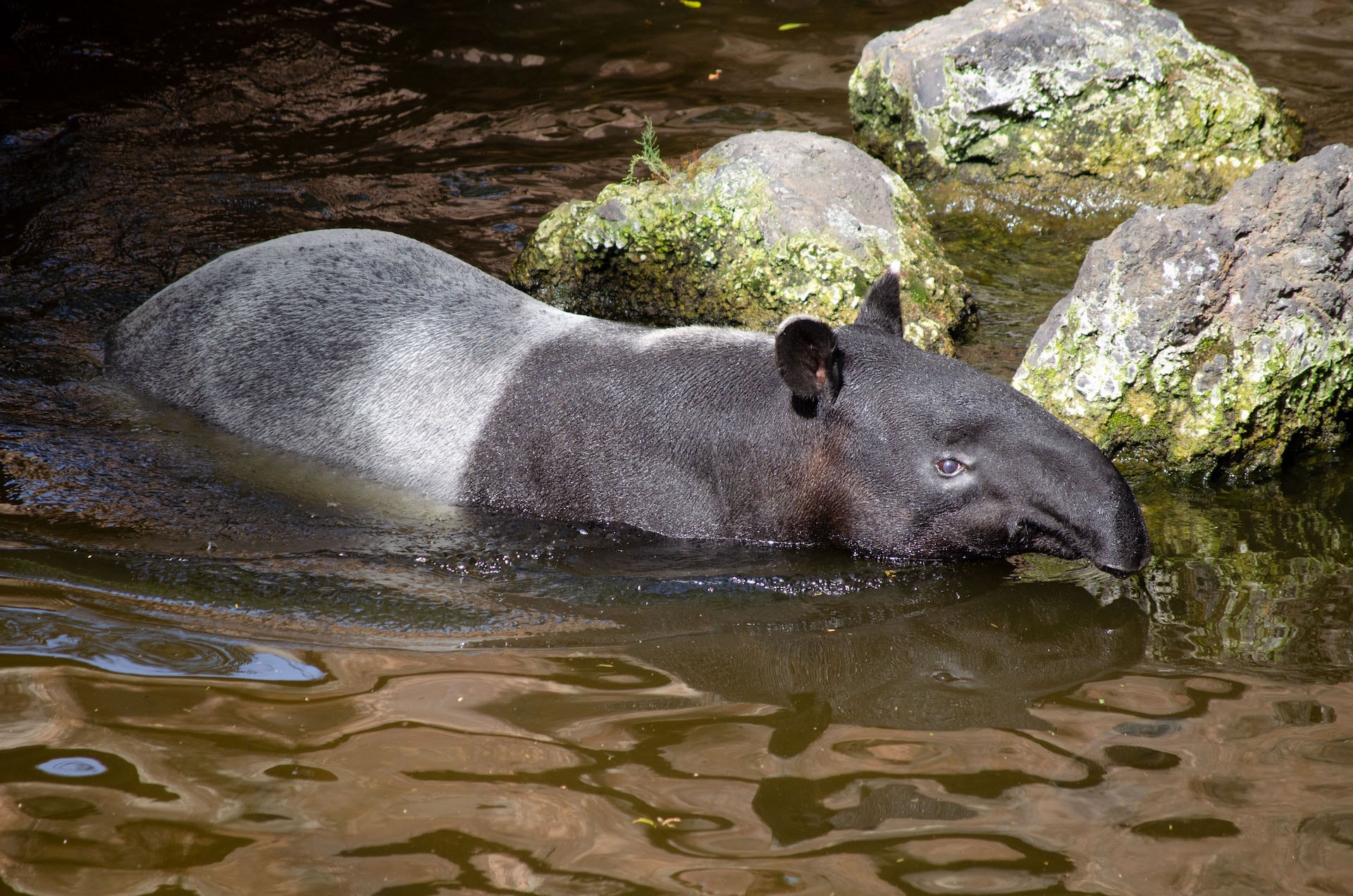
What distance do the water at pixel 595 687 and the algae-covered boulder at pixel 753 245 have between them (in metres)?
0.89

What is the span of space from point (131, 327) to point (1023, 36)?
6940 millimetres

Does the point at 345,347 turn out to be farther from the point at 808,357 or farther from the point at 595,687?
the point at 595,687

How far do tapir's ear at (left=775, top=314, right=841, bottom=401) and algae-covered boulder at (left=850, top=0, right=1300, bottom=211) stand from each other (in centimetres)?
505

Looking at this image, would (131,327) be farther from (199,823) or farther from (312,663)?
(199,823)

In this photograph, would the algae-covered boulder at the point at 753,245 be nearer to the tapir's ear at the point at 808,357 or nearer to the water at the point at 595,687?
the water at the point at 595,687

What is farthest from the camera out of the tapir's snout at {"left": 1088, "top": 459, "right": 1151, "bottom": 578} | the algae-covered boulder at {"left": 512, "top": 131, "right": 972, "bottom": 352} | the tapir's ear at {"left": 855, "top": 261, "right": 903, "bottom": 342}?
the algae-covered boulder at {"left": 512, "top": 131, "right": 972, "bottom": 352}

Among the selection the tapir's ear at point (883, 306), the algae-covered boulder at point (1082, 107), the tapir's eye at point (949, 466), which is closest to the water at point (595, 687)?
the tapir's eye at point (949, 466)

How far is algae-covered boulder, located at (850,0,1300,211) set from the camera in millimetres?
9109

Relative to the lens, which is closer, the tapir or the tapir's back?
the tapir

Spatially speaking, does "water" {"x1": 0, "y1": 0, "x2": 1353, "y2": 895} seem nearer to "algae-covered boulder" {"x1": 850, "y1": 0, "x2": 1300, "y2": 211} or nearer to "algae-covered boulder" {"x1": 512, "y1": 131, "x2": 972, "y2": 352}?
"algae-covered boulder" {"x1": 512, "y1": 131, "x2": 972, "y2": 352}

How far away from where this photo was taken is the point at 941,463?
16.3 feet

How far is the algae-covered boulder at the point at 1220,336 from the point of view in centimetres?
596

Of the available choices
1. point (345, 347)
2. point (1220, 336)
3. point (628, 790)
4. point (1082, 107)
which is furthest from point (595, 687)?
point (1082, 107)

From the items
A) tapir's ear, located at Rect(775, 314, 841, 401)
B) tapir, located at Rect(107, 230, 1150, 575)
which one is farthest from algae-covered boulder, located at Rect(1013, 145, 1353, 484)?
tapir's ear, located at Rect(775, 314, 841, 401)
